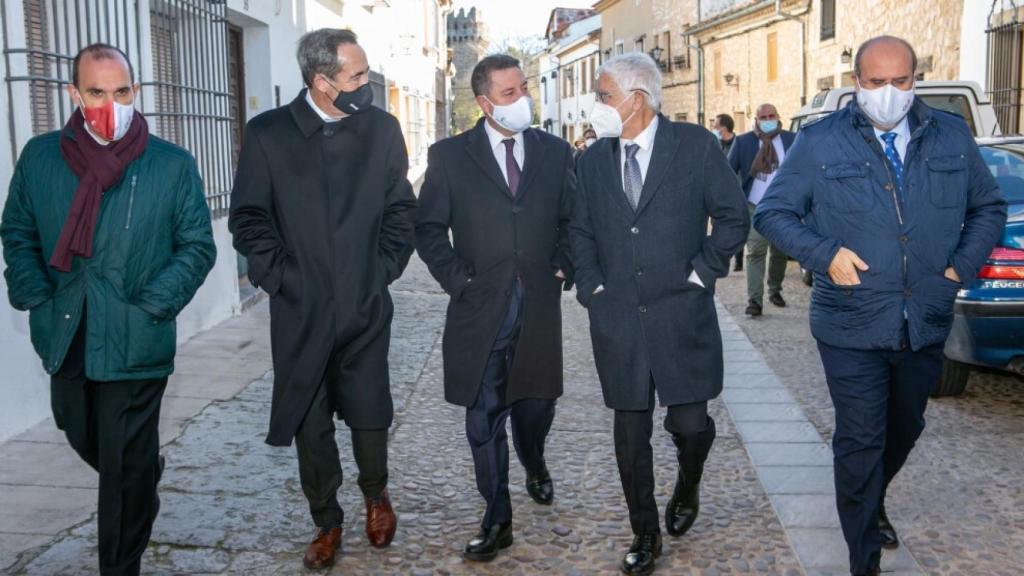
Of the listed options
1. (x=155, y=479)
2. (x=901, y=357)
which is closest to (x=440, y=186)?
(x=155, y=479)

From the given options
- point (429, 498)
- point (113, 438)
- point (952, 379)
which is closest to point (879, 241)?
point (429, 498)

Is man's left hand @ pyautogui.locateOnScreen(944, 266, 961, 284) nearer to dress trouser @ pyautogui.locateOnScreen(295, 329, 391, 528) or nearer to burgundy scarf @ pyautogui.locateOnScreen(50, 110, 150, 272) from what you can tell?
dress trouser @ pyautogui.locateOnScreen(295, 329, 391, 528)

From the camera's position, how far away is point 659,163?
3918mm

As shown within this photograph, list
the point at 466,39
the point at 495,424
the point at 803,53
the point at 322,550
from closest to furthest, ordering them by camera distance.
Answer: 1. the point at 322,550
2. the point at 495,424
3. the point at 803,53
4. the point at 466,39

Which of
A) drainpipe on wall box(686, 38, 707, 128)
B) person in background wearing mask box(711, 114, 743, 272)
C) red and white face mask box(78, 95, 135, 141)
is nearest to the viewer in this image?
red and white face mask box(78, 95, 135, 141)

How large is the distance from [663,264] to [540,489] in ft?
4.01

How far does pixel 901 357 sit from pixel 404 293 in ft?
25.6

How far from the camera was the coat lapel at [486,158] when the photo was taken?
4.18m

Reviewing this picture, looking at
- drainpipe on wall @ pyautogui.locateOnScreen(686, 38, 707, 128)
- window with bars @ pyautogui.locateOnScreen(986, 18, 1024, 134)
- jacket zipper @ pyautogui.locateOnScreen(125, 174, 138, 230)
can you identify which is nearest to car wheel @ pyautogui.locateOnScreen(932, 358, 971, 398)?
jacket zipper @ pyautogui.locateOnScreen(125, 174, 138, 230)

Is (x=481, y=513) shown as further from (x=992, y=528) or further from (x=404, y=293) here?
(x=404, y=293)

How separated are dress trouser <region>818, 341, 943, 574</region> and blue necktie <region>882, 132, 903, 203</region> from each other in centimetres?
54

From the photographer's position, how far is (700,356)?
399 cm

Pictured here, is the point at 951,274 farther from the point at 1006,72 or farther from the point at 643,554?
the point at 1006,72

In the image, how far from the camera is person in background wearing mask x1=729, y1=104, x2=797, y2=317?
959cm
